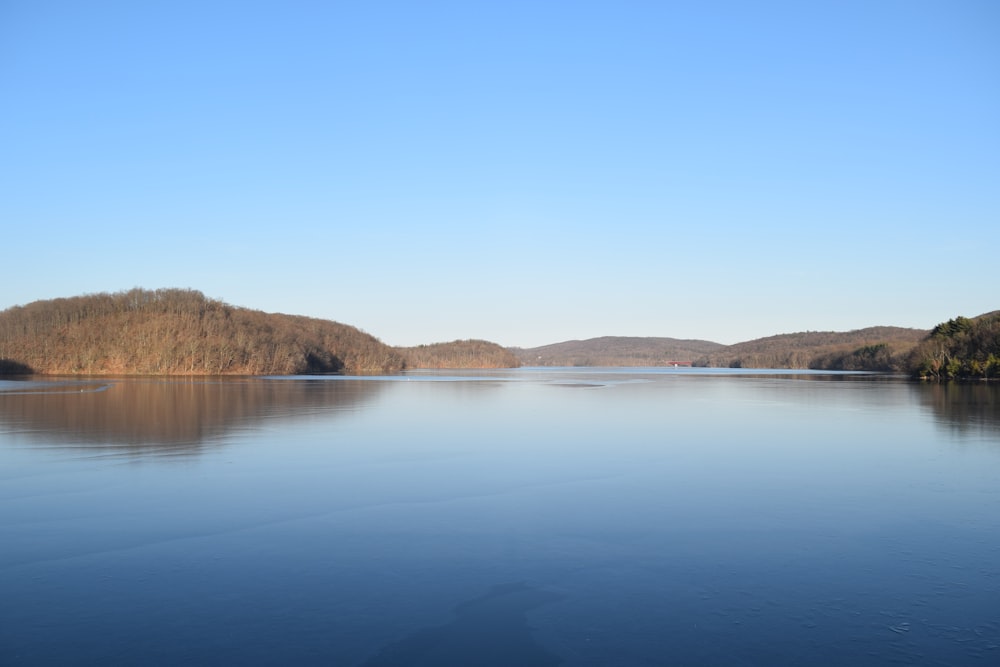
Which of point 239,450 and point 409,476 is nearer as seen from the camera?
point 409,476

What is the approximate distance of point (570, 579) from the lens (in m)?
6.97

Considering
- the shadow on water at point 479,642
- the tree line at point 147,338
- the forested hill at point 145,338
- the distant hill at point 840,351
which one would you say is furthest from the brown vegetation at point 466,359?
the shadow on water at point 479,642

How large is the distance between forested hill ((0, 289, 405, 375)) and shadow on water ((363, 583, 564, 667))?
87471 millimetres

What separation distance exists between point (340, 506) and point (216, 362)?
85398 mm

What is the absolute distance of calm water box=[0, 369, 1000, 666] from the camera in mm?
5414

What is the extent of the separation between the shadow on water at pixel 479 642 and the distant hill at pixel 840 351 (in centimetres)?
11120

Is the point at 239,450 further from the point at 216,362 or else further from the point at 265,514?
the point at 216,362

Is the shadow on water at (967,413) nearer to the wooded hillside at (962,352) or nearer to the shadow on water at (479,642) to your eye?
the shadow on water at (479,642)

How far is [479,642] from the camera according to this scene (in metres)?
5.43

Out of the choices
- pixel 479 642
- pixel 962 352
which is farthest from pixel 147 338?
pixel 479 642

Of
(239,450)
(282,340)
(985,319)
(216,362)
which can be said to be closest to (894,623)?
(239,450)

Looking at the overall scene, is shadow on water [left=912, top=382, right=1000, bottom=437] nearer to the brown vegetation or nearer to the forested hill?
the forested hill

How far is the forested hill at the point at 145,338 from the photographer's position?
87688 millimetres

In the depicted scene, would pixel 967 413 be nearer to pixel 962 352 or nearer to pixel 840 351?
pixel 962 352
